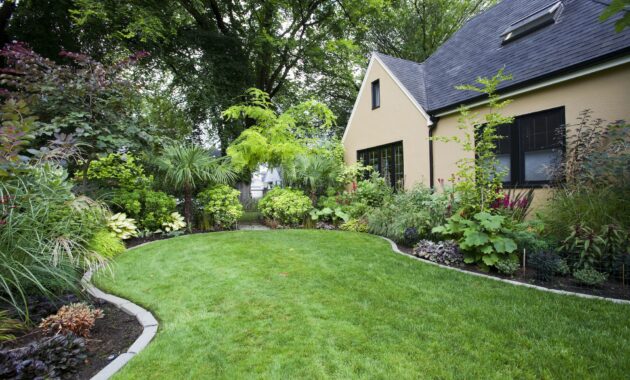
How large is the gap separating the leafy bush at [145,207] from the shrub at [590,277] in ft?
24.2

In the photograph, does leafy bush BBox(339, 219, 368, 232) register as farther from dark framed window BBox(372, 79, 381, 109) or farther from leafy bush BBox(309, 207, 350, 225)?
dark framed window BBox(372, 79, 381, 109)

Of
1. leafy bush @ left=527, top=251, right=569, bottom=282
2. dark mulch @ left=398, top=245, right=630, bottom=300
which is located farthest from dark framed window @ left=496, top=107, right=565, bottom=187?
dark mulch @ left=398, top=245, right=630, bottom=300

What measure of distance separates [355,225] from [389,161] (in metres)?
3.35

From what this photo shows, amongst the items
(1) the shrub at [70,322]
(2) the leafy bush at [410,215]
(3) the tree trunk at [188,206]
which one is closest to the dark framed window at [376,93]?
(2) the leafy bush at [410,215]

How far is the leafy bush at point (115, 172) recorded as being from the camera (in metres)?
6.94

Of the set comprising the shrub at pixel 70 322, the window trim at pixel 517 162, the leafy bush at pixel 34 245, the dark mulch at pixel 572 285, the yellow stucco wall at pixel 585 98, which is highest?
the yellow stucco wall at pixel 585 98

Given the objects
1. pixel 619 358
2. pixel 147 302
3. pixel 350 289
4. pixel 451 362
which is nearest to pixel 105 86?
pixel 147 302

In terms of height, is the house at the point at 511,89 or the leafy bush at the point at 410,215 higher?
the house at the point at 511,89

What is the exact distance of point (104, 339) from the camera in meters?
2.46

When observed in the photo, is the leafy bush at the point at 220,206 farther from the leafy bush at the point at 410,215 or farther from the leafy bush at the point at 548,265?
the leafy bush at the point at 548,265

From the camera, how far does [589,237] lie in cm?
353

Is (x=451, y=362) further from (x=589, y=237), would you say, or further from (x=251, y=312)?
(x=589, y=237)

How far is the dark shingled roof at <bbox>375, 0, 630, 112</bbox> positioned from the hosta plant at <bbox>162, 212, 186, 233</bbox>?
7.18 metres

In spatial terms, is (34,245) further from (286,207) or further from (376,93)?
(376,93)
